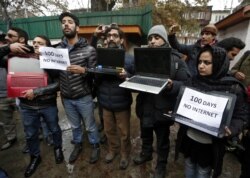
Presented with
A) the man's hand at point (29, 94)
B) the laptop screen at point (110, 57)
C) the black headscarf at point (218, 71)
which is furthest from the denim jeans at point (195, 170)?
the man's hand at point (29, 94)

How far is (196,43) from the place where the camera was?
11.1 ft

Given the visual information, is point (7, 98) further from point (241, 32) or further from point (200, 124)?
point (241, 32)

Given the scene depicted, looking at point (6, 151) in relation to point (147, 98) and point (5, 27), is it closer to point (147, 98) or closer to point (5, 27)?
point (147, 98)

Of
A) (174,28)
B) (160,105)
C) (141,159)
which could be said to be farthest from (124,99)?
(174,28)

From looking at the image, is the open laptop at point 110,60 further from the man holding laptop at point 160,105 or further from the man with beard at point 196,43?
the man with beard at point 196,43

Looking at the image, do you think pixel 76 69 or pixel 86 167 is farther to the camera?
pixel 86 167

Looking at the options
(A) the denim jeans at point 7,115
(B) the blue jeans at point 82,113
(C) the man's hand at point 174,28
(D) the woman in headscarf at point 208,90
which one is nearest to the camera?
(D) the woman in headscarf at point 208,90

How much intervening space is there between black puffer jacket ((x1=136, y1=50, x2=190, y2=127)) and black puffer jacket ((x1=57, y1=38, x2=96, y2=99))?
2.73ft

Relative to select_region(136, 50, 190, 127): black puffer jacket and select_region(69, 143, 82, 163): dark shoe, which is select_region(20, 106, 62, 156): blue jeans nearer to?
select_region(69, 143, 82, 163): dark shoe

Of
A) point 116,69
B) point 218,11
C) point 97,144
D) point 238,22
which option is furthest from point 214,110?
point 218,11

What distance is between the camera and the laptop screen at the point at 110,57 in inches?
93.4

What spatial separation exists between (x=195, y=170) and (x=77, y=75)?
1909 mm

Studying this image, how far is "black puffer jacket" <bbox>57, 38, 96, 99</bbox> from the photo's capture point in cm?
270

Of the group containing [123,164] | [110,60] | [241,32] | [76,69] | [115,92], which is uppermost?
[241,32]
